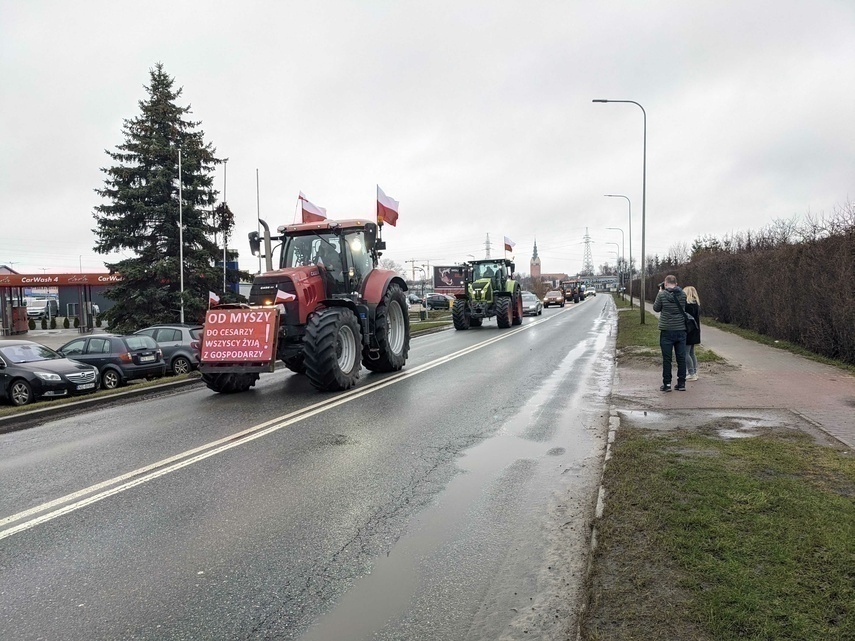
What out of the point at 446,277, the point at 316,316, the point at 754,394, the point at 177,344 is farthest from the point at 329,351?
the point at 446,277

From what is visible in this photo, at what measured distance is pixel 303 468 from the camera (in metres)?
6.04

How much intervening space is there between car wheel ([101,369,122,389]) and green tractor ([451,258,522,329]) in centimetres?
1390

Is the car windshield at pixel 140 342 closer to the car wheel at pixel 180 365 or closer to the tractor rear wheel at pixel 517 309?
the car wheel at pixel 180 365

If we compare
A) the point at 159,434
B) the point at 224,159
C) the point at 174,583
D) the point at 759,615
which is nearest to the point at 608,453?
the point at 759,615

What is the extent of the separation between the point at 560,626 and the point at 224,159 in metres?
29.6

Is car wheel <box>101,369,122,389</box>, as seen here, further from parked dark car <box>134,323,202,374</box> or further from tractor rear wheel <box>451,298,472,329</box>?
tractor rear wheel <box>451,298,472,329</box>

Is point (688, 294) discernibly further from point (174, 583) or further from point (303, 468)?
point (174, 583)

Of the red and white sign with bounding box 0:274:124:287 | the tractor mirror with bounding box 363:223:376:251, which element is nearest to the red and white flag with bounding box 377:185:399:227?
the tractor mirror with bounding box 363:223:376:251

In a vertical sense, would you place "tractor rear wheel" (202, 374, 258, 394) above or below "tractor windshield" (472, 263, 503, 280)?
below

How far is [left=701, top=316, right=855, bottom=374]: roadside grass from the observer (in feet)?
39.8

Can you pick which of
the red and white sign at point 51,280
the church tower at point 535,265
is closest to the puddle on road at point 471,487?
the red and white sign at point 51,280

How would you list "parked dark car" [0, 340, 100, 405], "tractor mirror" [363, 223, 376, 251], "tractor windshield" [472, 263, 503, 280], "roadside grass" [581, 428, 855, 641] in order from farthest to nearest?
"tractor windshield" [472, 263, 503, 280] < "parked dark car" [0, 340, 100, 405] < "tractor mirror" [363, 223, 376, 251] < "roadside grass" [581, 428, 855, 641]

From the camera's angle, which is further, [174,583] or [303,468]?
[303,468]

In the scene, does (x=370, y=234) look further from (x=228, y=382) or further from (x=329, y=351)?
(x=228, y=382)
